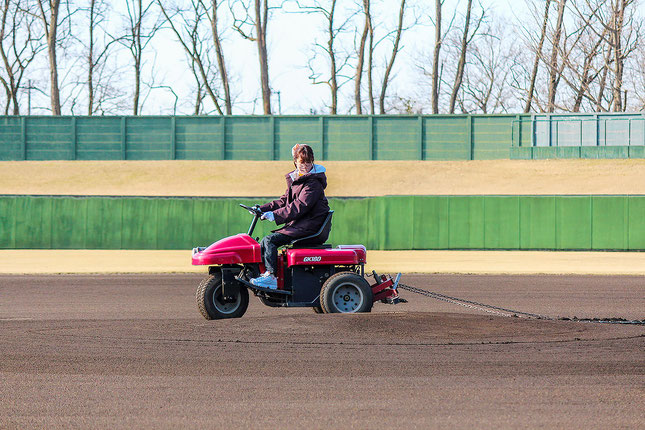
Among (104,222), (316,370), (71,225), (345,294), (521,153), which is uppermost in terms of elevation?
(521,153)

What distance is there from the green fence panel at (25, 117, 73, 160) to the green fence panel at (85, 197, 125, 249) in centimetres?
1640

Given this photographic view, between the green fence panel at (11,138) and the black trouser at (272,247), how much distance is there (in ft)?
125

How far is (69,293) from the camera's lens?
14.5m

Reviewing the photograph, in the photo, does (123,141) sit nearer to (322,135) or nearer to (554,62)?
(322,135)

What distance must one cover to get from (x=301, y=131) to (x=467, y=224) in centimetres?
1685

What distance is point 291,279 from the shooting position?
10.2 meters

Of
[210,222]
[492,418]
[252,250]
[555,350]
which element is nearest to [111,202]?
[210,222]

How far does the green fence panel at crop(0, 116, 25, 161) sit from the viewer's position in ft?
148

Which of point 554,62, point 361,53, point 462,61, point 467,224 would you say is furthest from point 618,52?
point 467,224

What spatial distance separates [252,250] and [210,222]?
19609mm

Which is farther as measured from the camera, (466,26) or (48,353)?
(466,26)

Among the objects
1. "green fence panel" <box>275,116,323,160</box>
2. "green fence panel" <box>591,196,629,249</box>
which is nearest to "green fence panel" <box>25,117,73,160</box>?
"green fence panel" <box>275,116,323,160</box>

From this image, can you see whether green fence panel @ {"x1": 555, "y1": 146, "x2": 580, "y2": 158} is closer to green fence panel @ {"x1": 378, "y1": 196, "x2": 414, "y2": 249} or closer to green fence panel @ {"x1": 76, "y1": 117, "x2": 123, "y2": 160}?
green fence panel @ {"x1": 378, "y1": 196, "x2": 414, "y2": 249}

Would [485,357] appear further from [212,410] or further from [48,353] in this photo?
[48,353]
